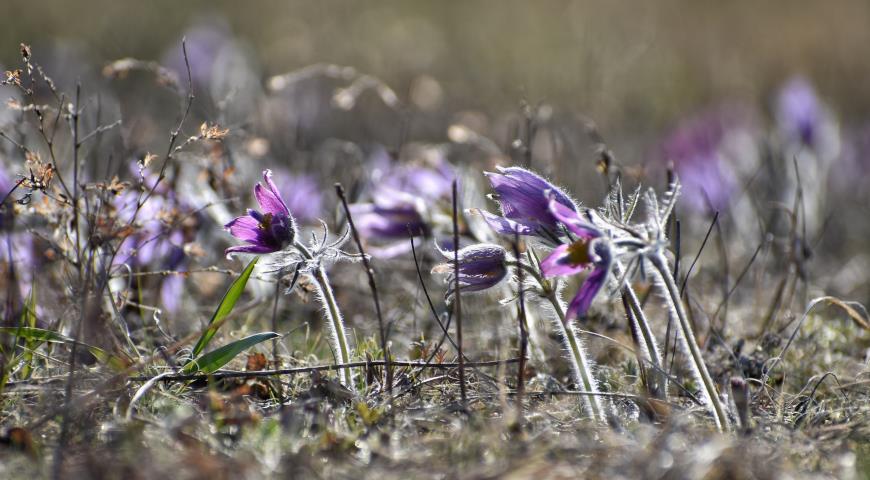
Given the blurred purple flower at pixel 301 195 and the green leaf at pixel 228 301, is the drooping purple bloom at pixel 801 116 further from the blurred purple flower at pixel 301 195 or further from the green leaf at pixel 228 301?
the green leaf at pixel 228 301

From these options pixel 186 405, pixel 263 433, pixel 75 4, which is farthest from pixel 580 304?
pixel 75 4

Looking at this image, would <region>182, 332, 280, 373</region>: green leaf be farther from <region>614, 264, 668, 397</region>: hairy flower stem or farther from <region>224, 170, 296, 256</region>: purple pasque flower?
<region>614, 264, 668, 397</region>: hairy flower stem

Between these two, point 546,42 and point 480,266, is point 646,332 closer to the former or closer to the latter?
point 480,266

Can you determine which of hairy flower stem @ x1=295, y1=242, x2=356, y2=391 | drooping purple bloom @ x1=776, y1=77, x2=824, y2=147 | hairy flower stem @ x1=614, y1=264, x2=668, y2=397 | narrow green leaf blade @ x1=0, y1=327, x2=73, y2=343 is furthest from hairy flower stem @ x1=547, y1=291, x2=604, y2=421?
drooping purple bloom @ x1=776, y1=77, x2=824, y2=147

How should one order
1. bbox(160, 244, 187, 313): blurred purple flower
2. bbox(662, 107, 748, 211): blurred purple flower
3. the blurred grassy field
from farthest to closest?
the blurred grassy field, bbox(662, 107, 748, 211): blurred purple flower, bbox(160, 244, 187, 313): blurred purple flower

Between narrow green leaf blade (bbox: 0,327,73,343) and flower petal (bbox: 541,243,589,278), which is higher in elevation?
flower petal (bbox: 541,243,589,278)

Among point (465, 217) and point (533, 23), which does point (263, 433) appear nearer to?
point (465, 217)

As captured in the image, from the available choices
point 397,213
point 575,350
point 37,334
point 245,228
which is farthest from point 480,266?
point 37,334
